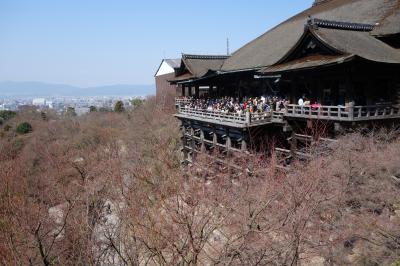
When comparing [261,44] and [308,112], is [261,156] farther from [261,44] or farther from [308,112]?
[261,44]

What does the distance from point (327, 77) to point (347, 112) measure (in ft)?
8.32

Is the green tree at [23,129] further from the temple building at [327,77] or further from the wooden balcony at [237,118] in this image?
the wooden balcony at [237,118]

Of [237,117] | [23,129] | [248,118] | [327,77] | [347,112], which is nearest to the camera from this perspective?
[347,112]

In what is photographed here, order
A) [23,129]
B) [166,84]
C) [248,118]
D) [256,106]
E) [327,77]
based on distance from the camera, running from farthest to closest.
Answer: [23,129] → [166,84] → [256,106] → [248,118] → [327,77]

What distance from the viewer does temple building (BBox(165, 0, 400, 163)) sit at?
14.6 m

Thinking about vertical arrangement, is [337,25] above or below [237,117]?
above

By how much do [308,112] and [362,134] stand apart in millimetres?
2441

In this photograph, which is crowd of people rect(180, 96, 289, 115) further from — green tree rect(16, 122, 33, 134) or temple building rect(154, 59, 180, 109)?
green tree rect(16, 122, 33, 134)

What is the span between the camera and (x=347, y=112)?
13938 mm

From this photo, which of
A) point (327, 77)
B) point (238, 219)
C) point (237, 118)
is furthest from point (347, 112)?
point (238, 219)

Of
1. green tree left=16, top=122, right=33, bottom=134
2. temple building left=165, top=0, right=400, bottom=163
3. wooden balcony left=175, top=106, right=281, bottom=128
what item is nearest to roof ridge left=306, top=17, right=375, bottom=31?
temple building left=165, top=0, right=400, bottom=163

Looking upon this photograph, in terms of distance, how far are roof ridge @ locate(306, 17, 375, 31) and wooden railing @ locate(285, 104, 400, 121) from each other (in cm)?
379

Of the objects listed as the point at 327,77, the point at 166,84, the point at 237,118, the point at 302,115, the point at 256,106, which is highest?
the point at 327,77

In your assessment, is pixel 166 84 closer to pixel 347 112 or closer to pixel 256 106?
pixel 256 106
